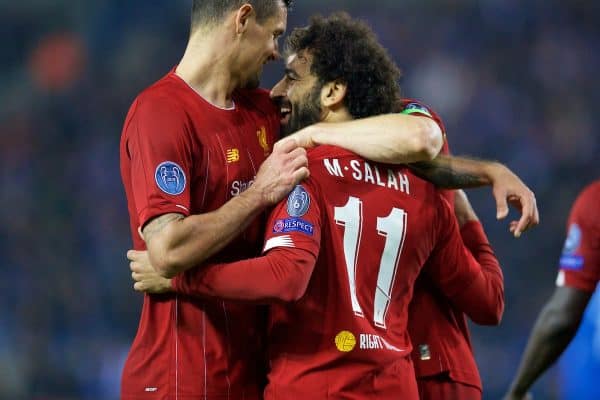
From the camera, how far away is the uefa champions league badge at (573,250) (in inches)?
157

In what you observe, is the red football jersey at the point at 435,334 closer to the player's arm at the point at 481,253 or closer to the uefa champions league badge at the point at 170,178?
the player's arm at the point at 481,253

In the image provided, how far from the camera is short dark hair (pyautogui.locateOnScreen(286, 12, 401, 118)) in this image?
3157mm

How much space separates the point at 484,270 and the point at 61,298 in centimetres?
549

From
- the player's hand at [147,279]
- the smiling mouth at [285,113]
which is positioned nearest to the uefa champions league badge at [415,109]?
the smiling mouth at [285,113]

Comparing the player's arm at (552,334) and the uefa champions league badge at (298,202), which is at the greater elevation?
the uefa champions league badge at (298,202)

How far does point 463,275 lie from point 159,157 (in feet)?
3.64

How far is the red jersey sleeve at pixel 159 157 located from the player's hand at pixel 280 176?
0.23 m

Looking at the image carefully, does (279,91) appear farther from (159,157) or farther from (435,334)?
(435,334)

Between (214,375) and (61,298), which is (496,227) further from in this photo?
(214,375)

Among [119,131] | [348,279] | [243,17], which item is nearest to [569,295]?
[348,279]

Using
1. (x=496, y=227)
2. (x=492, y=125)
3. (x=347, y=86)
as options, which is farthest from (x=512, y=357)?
(x=347, y=86)

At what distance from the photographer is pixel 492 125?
30.2ft

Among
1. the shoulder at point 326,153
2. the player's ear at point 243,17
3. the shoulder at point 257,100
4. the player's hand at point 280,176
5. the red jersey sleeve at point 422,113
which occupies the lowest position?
the player's hand at point 280,176

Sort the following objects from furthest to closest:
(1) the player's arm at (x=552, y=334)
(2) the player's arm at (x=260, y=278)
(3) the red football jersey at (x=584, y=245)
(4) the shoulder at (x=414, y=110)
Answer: (1) the player's arm at (x=552, y=334) < (3) the red football jersey at (x=584, y=245) < (4) the shoulder at (x=414, y=110) < (2) the player's arm at (x=260, y=278)
